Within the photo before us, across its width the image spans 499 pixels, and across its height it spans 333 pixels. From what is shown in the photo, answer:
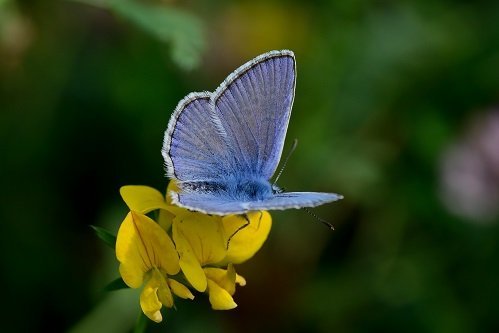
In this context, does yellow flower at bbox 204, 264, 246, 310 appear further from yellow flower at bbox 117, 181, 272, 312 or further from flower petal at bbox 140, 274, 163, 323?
flower petal at bbox 140, 274, 163, 323

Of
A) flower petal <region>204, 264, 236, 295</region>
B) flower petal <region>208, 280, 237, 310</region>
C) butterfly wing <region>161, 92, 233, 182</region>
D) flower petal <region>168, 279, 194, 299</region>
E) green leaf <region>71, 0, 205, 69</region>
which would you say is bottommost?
flower petal <region>168, 279, 194, 299</region>

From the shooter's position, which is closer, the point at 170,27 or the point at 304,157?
the point at 170,27

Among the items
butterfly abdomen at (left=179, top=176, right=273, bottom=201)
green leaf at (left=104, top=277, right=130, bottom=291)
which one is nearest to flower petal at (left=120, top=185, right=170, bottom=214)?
butterfly abdomen at (left=179, top=176, right=273, bottom=201)

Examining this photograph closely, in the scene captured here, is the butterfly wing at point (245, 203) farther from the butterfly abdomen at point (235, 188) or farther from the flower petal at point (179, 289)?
the flower petal at point (179, 289)

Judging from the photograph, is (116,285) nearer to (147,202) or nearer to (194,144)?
(147,202)

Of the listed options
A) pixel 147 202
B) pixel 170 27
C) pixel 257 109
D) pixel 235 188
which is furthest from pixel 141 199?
pixel 170 27

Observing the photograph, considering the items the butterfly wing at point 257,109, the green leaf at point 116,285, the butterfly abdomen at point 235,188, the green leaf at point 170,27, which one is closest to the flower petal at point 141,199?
the butterfly abdomen at point 235,188

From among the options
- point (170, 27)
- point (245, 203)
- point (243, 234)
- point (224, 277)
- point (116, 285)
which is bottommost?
point (116, 285)
